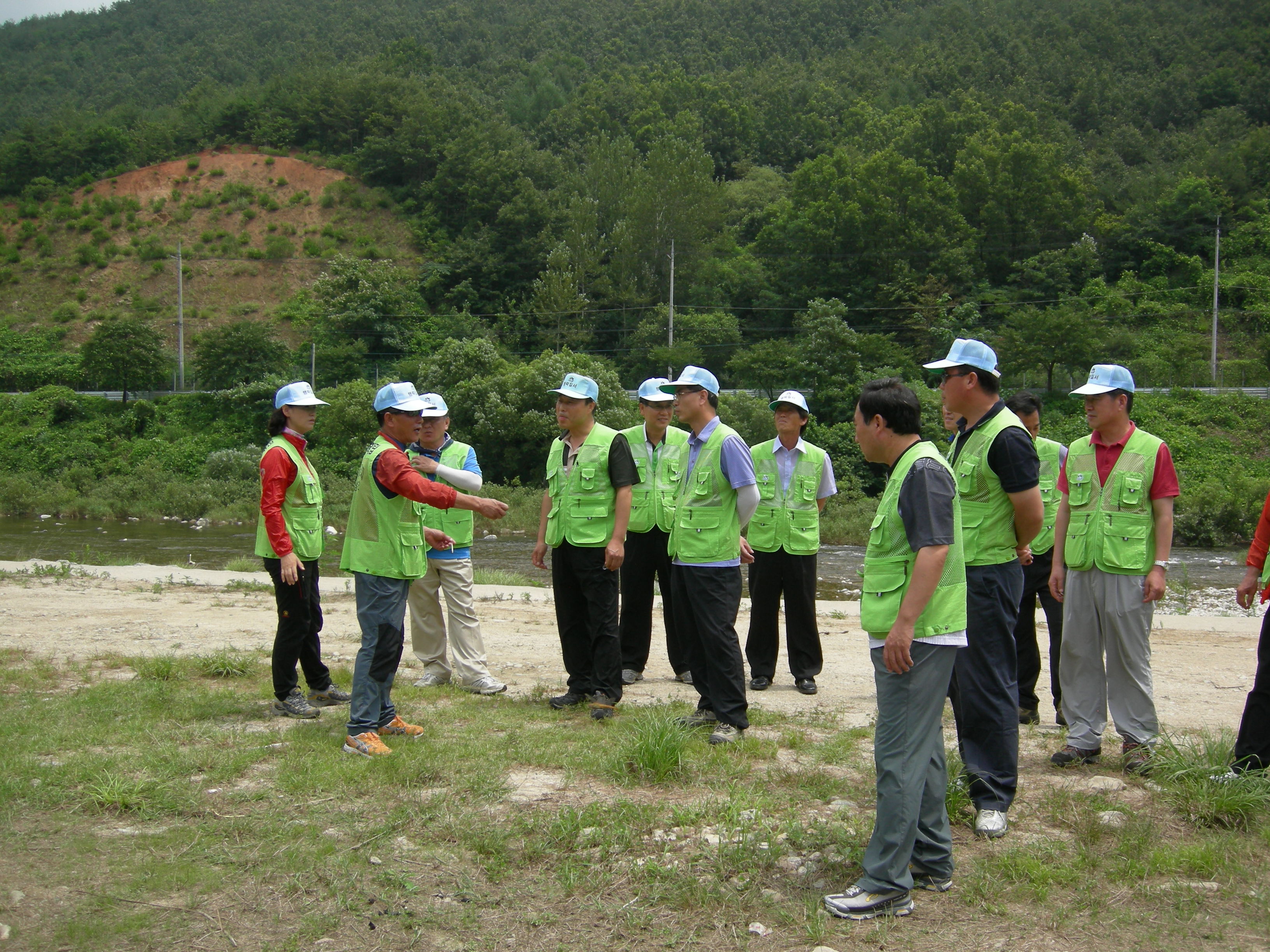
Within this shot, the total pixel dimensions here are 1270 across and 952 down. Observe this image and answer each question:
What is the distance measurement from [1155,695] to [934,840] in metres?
3.92

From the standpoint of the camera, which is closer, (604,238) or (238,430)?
(238,430)

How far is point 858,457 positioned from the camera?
3062 cm

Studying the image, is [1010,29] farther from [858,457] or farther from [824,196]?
[858,457]

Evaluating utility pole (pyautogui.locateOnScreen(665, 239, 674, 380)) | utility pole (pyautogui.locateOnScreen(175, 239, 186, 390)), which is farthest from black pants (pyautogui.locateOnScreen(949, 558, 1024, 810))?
utility pole (pyautogui.locateOnScreen(175, 239, 186, 390))

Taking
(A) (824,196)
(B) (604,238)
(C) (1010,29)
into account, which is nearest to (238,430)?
(B) (604,238)

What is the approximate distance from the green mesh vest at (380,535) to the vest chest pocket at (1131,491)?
3.75 metres

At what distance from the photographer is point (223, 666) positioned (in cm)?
703

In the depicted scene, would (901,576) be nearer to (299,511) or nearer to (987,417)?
(987,417)

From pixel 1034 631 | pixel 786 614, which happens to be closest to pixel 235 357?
pixel 786 614

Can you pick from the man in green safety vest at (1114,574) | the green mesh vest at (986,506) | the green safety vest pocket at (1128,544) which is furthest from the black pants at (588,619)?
the green safety vest pocket at (1128,544)

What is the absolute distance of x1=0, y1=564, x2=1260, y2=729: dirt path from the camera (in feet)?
22.0

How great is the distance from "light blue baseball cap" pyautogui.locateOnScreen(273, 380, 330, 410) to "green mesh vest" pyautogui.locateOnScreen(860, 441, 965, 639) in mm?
3693

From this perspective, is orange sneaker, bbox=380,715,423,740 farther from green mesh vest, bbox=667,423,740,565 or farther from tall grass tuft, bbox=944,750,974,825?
tall grass tuft, bbox=944,750,974,825

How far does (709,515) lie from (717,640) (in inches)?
27.9
